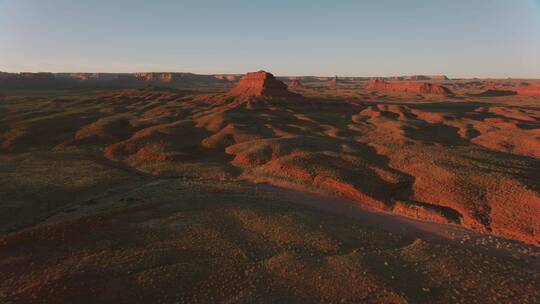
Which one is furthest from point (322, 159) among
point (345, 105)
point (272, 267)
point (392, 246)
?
point (345, 105)

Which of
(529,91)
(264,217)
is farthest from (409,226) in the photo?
(529,91)

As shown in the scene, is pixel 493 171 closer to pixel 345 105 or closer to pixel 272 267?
pixel 272 267

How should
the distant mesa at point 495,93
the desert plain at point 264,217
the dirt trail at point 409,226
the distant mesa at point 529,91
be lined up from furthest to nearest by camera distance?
the distant mesa at point 529,91 → the distant mesa at point 495,93 → the dirt trail at point 409,226 → the desert plain at point 264,217

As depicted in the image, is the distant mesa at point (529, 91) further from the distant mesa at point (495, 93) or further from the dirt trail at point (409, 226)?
the dirt trail at point (409, 226)

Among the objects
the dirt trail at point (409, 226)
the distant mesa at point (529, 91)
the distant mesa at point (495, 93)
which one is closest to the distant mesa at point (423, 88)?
the distant mesa at point (495, 93)

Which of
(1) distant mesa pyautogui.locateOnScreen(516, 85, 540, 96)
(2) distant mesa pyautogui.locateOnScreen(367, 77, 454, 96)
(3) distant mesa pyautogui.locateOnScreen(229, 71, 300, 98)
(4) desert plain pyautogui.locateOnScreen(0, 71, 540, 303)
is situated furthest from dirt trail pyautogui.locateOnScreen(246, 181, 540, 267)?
(1) distant mesa pyautogui.locateOnScreen(516, 85, 540, 96)

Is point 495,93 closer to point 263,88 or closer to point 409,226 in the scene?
point 263,88
